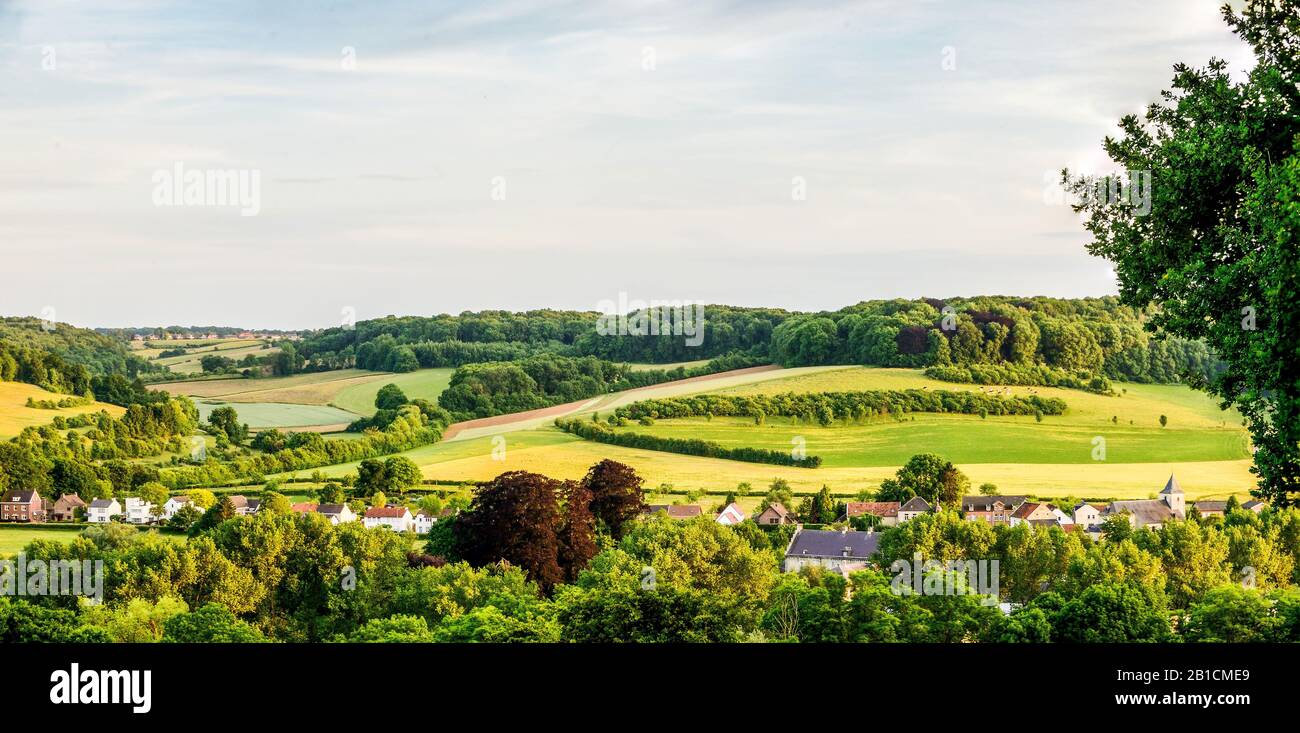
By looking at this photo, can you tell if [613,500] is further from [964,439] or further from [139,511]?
[964,439]

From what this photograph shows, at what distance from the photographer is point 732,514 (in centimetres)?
5353

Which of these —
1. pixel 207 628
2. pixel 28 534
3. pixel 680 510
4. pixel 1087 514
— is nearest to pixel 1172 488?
pixel 1087 514

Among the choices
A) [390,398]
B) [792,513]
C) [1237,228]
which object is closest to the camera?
[1237,228]

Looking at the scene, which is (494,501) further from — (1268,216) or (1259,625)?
(1268,216)

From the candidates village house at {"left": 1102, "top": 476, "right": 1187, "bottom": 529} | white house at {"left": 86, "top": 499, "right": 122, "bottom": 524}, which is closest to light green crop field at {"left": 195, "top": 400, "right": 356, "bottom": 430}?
white house at {"left": 86, "top": 499, "right": 122, "bottom": 524}

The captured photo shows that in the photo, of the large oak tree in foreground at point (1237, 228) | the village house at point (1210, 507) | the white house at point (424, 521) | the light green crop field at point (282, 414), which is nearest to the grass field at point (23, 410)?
the light green crop field at point (282, 414)

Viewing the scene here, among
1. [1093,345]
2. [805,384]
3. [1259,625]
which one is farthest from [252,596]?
[1093,345]

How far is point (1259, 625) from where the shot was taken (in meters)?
27.6

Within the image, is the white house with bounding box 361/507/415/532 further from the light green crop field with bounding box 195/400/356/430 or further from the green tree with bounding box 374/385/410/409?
the green tree with bounding box 374/385/410/409

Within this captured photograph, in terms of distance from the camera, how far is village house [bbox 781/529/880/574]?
45.8 m

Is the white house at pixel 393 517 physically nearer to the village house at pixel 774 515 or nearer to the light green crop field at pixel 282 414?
the village house at pixel 774 515

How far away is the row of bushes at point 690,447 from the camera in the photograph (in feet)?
212

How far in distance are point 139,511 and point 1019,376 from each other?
54305mm

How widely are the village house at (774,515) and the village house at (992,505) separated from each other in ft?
29.3
